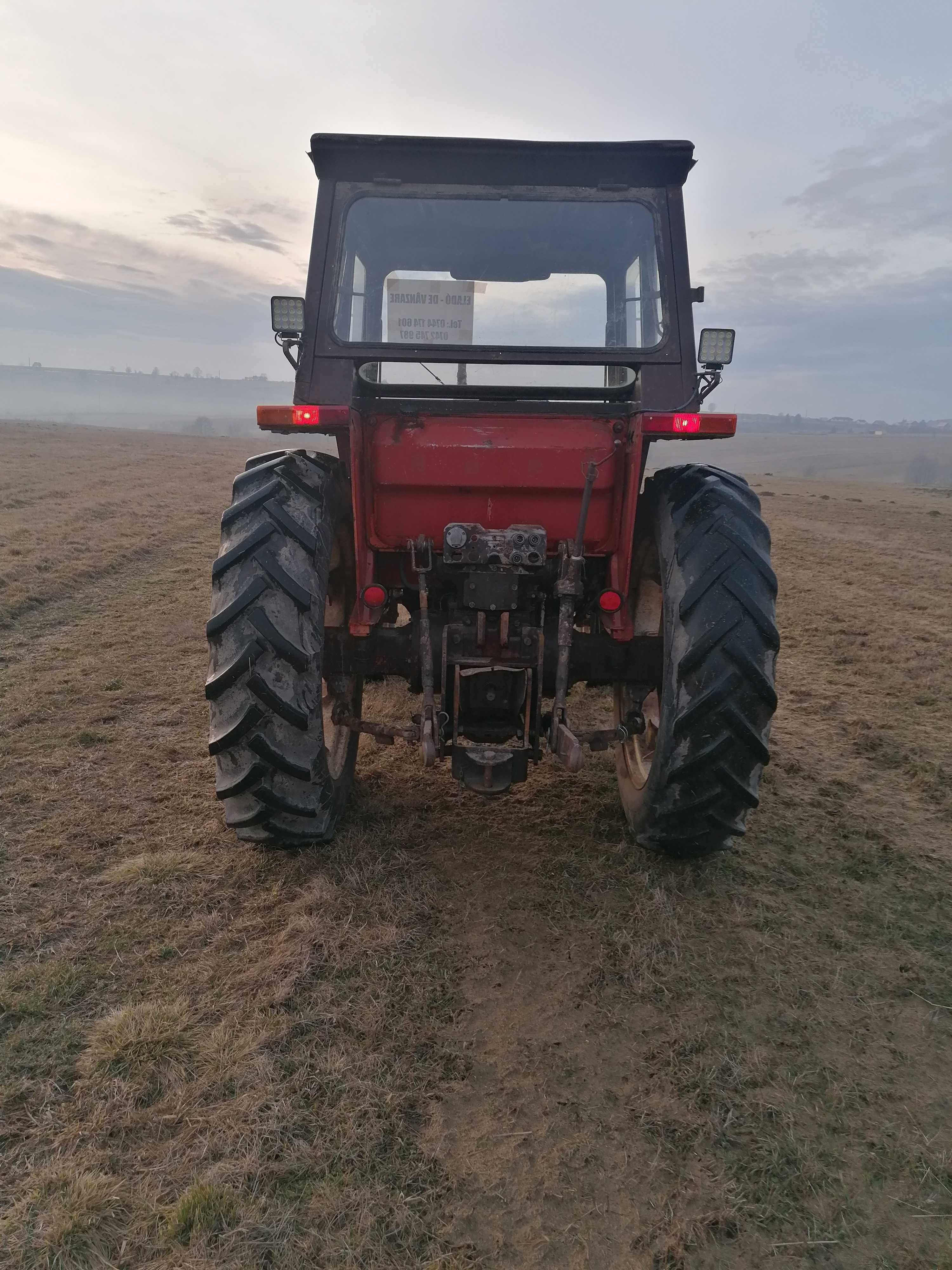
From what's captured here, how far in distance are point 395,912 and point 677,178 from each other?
3186 millimetres

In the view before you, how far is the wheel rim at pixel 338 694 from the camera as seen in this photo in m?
3.57

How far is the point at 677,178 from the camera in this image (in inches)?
129

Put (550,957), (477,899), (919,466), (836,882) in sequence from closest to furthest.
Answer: (550,957), (477,899), (836,882), (919,466)

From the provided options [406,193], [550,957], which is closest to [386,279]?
[406,193]

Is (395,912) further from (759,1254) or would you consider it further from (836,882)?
(836,882)

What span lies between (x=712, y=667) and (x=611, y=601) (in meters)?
0.55

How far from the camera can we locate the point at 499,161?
322 cm

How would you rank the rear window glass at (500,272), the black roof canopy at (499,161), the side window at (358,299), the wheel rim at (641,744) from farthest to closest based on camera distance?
the wheel rim at (641,744)
the side window at (358,299)
the rear window glass at (500,272)
the black roof canopy at (499,161)

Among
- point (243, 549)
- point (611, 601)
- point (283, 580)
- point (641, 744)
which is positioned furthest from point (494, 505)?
point (641, 744)

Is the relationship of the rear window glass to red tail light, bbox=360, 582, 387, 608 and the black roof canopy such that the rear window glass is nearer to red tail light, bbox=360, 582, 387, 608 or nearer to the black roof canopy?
the black roof canopy

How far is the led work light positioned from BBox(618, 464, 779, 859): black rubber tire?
0.48 meters

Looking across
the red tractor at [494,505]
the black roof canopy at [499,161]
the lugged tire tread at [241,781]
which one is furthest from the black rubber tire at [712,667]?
the lugged tire tread at [241,781]

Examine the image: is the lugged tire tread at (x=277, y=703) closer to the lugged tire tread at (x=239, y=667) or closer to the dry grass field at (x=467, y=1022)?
the lugged tire tread at (x=239, y=667)

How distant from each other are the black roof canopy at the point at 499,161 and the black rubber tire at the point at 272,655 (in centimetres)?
129
